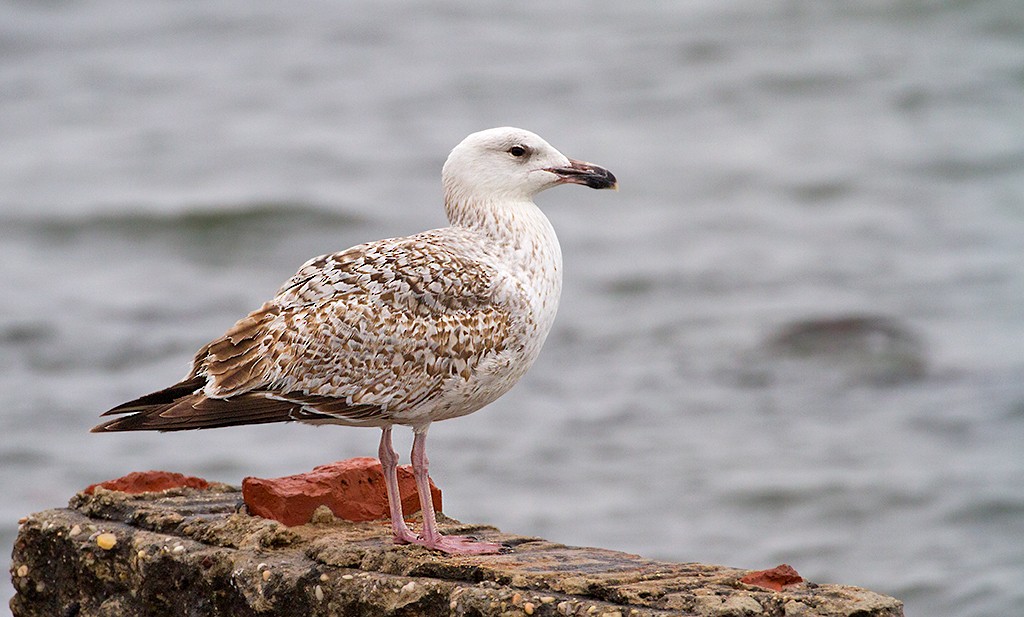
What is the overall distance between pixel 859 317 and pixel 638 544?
5.85 meters

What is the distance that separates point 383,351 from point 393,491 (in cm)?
67

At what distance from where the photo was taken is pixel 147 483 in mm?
8000

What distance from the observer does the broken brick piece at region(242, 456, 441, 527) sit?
7.35 metres

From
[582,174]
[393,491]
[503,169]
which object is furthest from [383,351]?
[582,174]

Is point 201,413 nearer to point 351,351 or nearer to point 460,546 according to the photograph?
point 351,351

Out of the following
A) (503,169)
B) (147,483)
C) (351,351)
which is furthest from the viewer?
(147,483)

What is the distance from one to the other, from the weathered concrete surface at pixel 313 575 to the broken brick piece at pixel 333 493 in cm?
9

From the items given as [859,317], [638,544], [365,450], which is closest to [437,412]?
[638,544]

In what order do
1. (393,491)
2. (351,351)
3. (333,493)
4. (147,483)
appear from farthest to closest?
(147,483) < (333,493) < (393,491) < (351,351)

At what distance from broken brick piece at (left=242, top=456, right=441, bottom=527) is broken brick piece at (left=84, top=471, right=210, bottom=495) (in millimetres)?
776

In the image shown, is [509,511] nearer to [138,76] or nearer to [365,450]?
[365,450]

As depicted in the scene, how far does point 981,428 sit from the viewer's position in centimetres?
1507

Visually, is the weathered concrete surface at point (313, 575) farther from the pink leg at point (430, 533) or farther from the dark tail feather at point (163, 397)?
the dark tail feather at point (163, 397)

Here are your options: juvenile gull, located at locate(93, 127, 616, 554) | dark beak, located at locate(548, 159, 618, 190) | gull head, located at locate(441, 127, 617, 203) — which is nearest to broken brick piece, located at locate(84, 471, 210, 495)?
juvenile gull, located at locate(93, 127, 616, 554)
